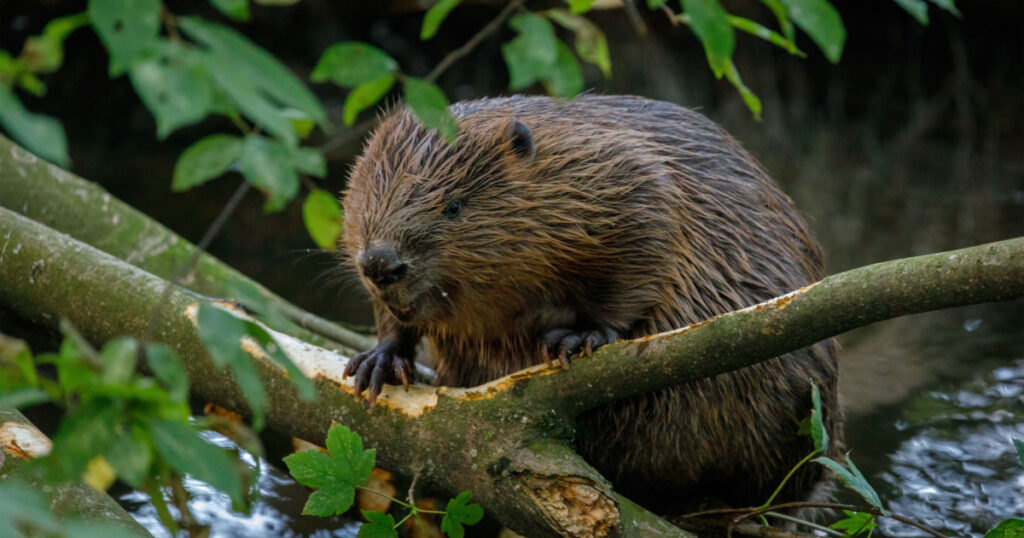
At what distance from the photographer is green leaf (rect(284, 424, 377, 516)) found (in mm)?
2162

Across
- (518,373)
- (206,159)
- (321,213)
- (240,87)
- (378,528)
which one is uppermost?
(240,87)

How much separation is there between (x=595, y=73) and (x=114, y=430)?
6.28 meters

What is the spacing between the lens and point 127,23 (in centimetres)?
89

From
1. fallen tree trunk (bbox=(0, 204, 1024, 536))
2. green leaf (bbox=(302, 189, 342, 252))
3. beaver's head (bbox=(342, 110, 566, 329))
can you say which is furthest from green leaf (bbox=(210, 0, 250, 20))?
beaver's head (bbox=(342, 110, 566, 329))

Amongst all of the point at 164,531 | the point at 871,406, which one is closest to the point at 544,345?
the point at 164,531

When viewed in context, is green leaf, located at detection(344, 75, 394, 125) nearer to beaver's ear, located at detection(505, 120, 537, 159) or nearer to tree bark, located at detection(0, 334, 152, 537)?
tree bark, located at detection(0, 334, 152, 537)

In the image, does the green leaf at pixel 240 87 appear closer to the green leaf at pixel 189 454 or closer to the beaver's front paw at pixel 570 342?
the green leaf at pixel 189 454

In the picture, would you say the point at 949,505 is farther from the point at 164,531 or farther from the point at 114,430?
the point at 114,430

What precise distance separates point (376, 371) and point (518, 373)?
37cm

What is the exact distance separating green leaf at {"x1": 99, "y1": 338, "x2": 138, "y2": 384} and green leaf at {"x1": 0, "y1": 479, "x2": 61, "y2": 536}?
126 mm

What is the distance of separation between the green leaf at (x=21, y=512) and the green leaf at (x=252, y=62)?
1.27 feet

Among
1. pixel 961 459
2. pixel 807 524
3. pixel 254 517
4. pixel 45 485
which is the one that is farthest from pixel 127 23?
pixel 961 459

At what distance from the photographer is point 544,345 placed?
7.80 ft

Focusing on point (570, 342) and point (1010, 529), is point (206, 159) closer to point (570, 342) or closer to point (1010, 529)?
point (570, 342)
